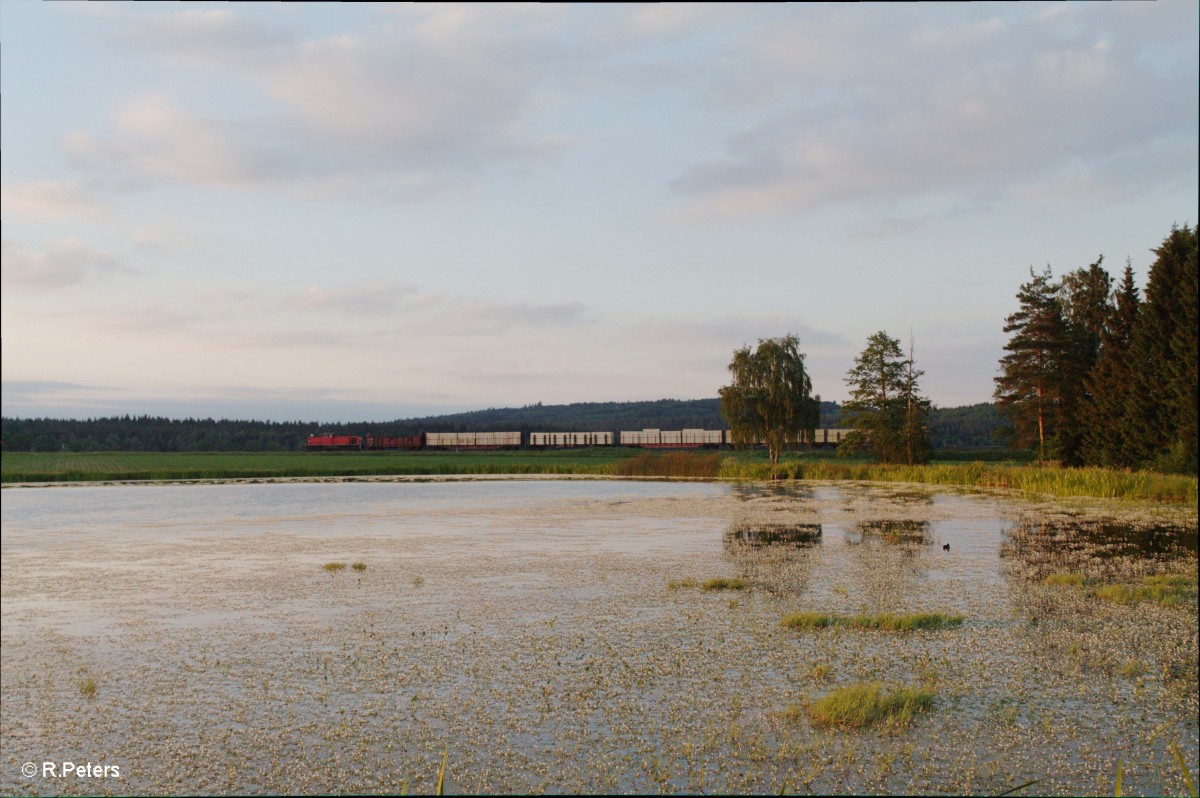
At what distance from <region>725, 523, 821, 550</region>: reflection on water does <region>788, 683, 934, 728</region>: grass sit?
1185 centimetres

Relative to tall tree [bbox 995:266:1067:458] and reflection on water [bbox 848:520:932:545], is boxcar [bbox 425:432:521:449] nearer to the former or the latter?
tall tree [bbox 995:266:1067:458]

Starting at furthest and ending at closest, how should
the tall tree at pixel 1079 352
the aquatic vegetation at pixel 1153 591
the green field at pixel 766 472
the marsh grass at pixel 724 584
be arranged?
1. the tall tree at pixel 1079 352
2. the green field at pixel 766 472
3. the marsh grass at pixel 724 584
4. the aquatic vegetation at pixel 1153 591

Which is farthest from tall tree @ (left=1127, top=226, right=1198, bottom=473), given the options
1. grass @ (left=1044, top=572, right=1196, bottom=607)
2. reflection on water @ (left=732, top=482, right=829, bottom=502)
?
grass @ (left=1044, top=572, right=1196, bottom=607)

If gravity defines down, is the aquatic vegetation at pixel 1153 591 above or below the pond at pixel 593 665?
above

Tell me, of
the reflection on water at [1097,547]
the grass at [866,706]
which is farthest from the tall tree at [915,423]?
the grass at [866,706]

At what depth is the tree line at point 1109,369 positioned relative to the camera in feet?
108

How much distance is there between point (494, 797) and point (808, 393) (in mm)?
51783

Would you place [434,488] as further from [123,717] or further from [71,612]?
[123,717]

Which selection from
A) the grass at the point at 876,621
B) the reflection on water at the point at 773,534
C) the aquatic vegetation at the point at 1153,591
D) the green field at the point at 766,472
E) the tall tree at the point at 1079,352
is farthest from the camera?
the tall tree at the point at 1079,352

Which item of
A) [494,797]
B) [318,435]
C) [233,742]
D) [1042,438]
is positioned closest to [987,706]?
[494,797]

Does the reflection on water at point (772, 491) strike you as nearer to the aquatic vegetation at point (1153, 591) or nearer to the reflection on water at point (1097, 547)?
the reflection on water at point (1097, 547)

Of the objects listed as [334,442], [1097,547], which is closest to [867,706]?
[1097,547]

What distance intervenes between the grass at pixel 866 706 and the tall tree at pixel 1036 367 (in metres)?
43.6

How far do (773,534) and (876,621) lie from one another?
37.4 feet
